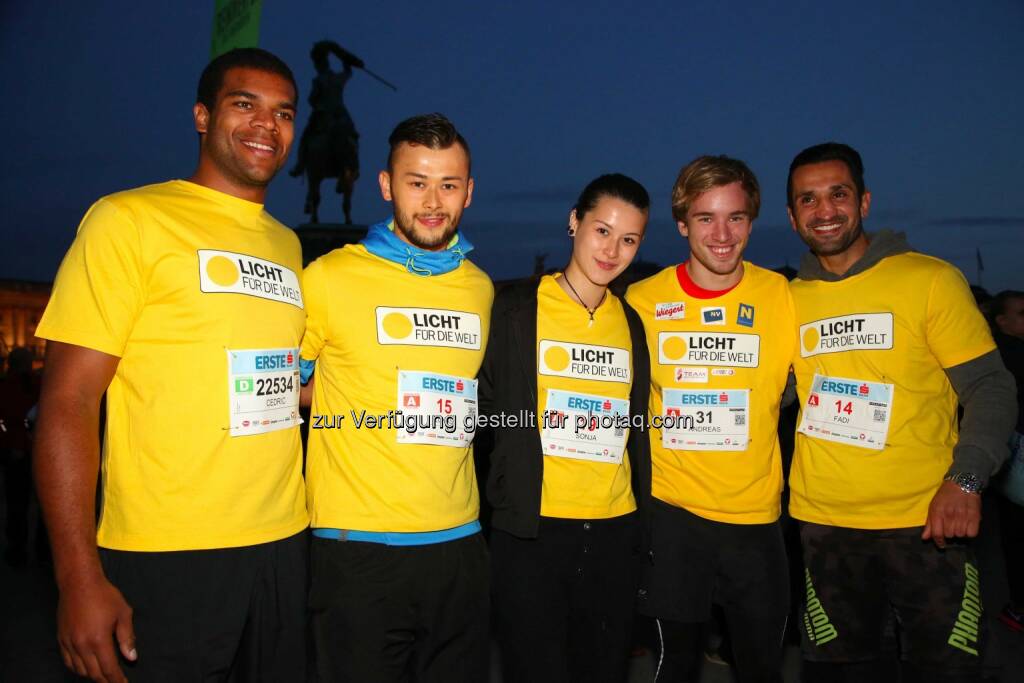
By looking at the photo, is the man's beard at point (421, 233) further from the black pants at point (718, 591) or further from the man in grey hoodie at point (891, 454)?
the man in grey hoodie at point (891, 454)

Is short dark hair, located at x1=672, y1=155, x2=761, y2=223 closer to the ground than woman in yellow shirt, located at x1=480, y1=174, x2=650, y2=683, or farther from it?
farther from it

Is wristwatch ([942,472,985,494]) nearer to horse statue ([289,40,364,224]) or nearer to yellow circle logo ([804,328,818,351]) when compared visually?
yellow circle logo ([804,328,818,351])

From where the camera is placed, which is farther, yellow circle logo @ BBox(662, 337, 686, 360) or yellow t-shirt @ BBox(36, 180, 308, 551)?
yellow circle logo @ BBox(662, 337, 686, 360)

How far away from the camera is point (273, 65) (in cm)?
245

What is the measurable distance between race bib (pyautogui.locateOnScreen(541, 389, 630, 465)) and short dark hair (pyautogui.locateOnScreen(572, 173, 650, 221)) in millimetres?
768

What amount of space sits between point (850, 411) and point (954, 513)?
51 centimetres

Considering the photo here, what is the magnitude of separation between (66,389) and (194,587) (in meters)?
0.65

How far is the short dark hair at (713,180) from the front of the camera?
10.1 feet

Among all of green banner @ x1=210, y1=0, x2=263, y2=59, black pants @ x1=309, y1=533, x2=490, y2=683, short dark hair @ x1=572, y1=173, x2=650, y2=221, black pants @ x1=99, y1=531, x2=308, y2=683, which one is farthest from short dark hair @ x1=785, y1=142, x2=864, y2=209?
green banner @ x1=210, y1=0, x2=263, y2=59

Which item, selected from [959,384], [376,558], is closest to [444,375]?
[376,558]

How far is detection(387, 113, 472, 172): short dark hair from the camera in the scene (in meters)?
2.63

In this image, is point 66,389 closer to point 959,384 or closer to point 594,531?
point 594,531

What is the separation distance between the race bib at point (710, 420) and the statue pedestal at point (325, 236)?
32.2ft

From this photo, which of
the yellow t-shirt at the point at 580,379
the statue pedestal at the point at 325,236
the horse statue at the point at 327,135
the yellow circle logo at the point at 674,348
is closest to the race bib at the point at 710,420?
the yellow circle logo at the point at 674,348
